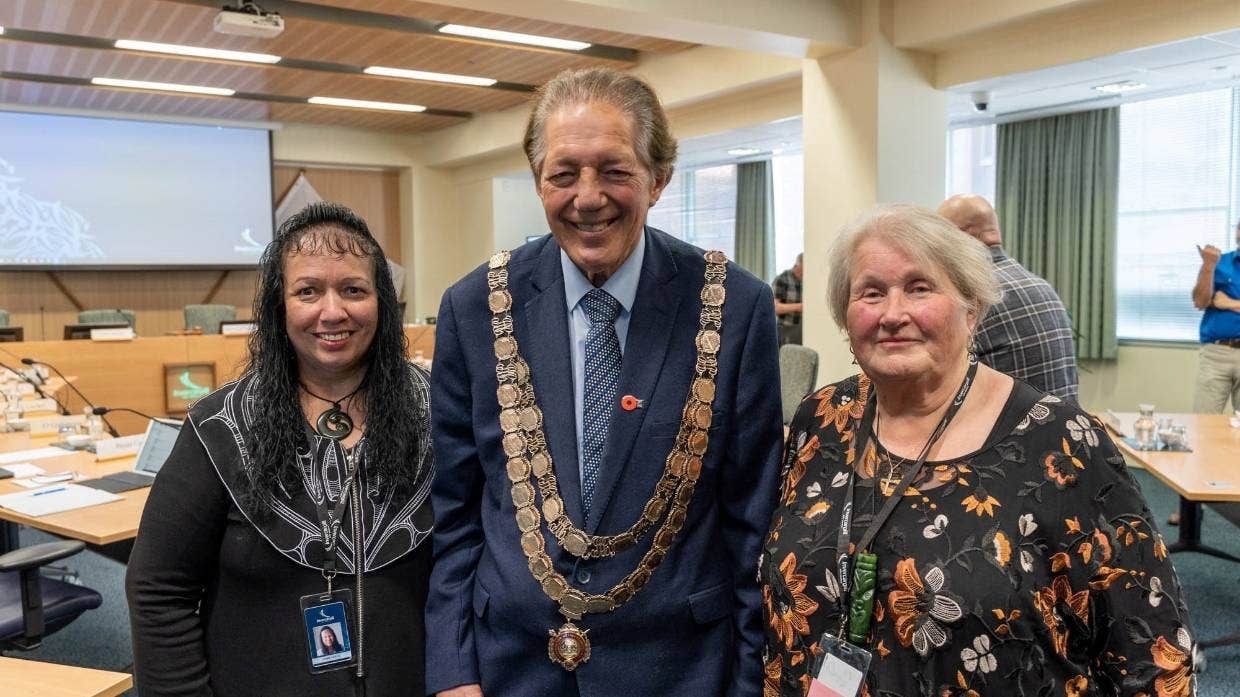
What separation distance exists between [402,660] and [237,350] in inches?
212

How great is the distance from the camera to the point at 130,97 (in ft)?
28.2

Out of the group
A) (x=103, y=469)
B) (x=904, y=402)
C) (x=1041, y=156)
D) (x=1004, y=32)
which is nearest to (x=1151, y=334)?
(x=1041, y=156)

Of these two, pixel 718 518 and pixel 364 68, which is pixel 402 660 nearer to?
pixel 718 518

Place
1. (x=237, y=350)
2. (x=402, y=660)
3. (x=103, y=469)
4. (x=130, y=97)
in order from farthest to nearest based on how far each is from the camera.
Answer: (x=130, y=97)
(x=237, y=350)
(x=103, y=469)
(x=402, y=660)

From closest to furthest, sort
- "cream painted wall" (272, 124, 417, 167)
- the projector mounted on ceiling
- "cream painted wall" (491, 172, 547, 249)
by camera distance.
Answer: the projector mounted on ceiling < "cream painted wall" (272, 124, 417, 167) < "cream painted wall" (491, 172, 547, 249)

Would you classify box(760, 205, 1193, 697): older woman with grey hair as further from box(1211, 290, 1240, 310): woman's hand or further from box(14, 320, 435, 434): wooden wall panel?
box(1211, 290, 1240, 310): woman's hand

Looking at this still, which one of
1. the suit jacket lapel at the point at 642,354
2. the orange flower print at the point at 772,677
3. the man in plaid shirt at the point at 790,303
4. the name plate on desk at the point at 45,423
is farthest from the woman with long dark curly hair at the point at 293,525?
the man in plaid shirt at the point at 790,303

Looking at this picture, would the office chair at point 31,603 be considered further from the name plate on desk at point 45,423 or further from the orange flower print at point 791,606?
the orange flower print at point 791,606

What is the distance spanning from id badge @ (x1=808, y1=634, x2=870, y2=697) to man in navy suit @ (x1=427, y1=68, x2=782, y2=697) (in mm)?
142

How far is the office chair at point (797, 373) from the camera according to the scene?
174 inches

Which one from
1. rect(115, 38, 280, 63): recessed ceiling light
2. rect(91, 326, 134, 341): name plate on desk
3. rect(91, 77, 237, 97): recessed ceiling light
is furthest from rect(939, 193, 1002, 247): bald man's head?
rect(91, 77, 237, 97): recessed ceiling light

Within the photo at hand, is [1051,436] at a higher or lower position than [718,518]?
higher

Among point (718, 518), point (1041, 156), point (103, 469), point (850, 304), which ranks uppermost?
point (1041, 156)

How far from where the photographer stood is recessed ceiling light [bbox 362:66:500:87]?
7.43 m
